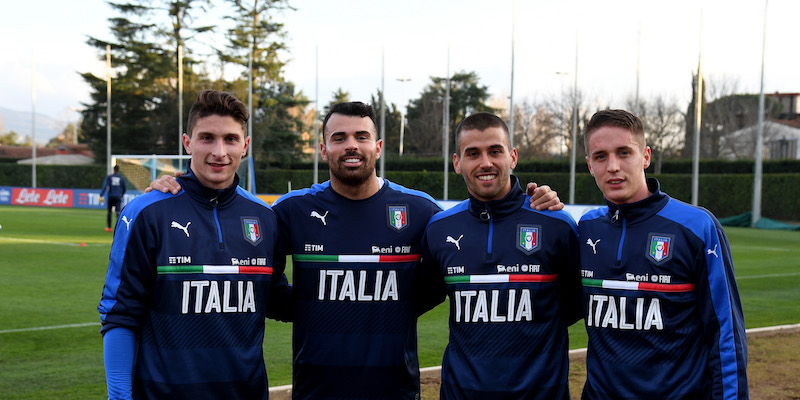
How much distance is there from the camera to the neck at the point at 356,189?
4.23 m

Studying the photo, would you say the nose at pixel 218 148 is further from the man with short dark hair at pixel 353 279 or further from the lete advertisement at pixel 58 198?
the lete advertisement at pixel 58 198

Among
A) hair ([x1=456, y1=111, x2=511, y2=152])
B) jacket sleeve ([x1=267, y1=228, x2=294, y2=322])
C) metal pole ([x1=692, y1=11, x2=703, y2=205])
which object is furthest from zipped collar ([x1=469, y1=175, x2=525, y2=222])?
metal pole ([x1=692, y1=11, x2=703, y2=205])

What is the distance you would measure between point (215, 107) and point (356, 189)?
3.05 ft

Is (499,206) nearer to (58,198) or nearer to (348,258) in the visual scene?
(348,258)

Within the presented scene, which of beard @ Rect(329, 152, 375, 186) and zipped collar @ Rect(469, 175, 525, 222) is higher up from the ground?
beard @ Rect(329, 152, 375, 186)

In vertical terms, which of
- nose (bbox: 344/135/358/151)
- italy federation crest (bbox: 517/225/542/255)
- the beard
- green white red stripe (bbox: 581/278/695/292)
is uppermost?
nose (bbox: 344/135/358/151)

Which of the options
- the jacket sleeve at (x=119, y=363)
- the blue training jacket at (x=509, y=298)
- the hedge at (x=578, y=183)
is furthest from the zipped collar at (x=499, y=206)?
the hedge at (x=578, y=183)

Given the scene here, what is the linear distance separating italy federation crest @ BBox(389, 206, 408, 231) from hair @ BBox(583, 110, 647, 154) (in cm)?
115

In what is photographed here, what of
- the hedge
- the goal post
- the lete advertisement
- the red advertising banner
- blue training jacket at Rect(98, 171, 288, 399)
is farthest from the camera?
the red advertising banner

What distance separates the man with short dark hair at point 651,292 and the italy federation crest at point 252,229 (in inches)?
66.5

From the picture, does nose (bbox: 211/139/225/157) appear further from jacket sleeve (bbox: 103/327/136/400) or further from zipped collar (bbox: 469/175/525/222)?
zipped collar (bbox: 469/175/525/222)

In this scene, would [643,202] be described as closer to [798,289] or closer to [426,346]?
[426,346]

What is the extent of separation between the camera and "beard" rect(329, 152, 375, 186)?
412 cm

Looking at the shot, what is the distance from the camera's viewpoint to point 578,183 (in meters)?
41.3
